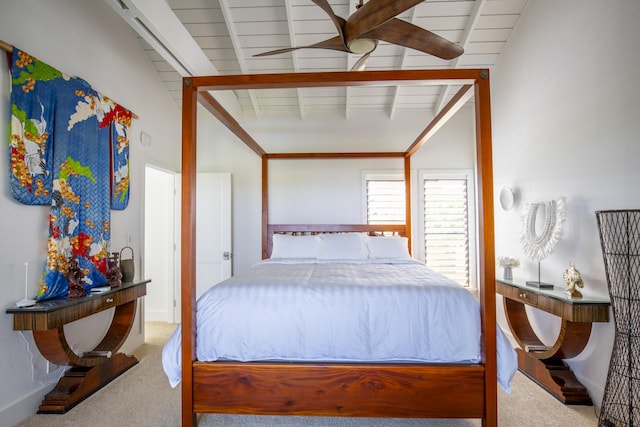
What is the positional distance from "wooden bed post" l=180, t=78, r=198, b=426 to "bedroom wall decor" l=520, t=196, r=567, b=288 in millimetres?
2588

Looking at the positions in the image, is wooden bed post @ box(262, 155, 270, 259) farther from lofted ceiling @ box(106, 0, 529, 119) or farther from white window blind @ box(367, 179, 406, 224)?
white window blind @ box(367, 179, 406, 224)

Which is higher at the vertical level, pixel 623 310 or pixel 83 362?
pixel 623 310

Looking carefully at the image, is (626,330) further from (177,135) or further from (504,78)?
(177,135)

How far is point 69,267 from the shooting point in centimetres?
234

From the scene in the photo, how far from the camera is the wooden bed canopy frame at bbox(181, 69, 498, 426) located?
178 centimetres

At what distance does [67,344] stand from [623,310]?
11.6 ft

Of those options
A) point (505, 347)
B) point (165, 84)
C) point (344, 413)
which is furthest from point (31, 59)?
point (505, 347)

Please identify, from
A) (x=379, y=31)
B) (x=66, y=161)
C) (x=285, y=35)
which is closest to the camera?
(x=379, y=31)

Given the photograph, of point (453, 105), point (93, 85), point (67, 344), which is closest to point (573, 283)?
point (453, 105)

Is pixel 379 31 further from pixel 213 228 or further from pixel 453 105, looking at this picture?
pixel 213 228

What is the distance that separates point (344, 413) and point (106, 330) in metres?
2.42

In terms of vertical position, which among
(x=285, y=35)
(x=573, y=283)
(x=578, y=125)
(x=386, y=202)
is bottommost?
(x=573, y=283)

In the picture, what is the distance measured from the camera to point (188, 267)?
1861 mm

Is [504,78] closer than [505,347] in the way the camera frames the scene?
No
